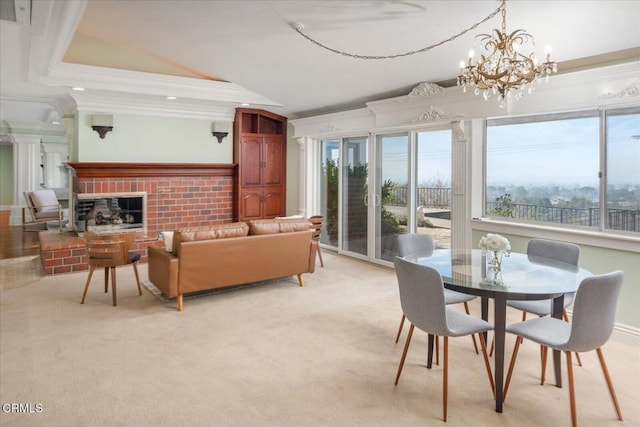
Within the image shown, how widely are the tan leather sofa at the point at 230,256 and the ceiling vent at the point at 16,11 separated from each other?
6.74ft

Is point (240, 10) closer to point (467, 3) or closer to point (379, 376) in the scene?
point (467, 3)

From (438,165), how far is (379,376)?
3.11 m

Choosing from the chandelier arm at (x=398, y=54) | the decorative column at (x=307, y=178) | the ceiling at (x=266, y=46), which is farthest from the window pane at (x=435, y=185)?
the decorative column at (x=307, y=178)

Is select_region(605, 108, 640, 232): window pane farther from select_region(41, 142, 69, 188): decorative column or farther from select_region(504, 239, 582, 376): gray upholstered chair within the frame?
select_region(41, 142, 69, 188): decorative column

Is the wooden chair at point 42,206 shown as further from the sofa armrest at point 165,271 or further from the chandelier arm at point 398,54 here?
the chandelier arm at point 398,54

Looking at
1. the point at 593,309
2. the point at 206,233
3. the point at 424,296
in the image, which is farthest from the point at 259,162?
the point at 593,309

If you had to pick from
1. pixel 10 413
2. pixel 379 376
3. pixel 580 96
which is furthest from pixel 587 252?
pixel 10 413

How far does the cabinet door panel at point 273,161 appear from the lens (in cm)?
750

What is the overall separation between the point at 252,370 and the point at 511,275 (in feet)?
5.94

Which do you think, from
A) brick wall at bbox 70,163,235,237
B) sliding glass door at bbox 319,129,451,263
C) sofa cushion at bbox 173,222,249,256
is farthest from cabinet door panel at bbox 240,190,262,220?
sofa cushion at bbox 173,222,249,256

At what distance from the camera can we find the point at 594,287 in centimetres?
209

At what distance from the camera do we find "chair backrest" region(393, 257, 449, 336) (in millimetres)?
2342

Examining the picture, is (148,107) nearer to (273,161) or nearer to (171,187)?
(171,187)

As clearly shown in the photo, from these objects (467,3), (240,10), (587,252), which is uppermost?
(240,10)
